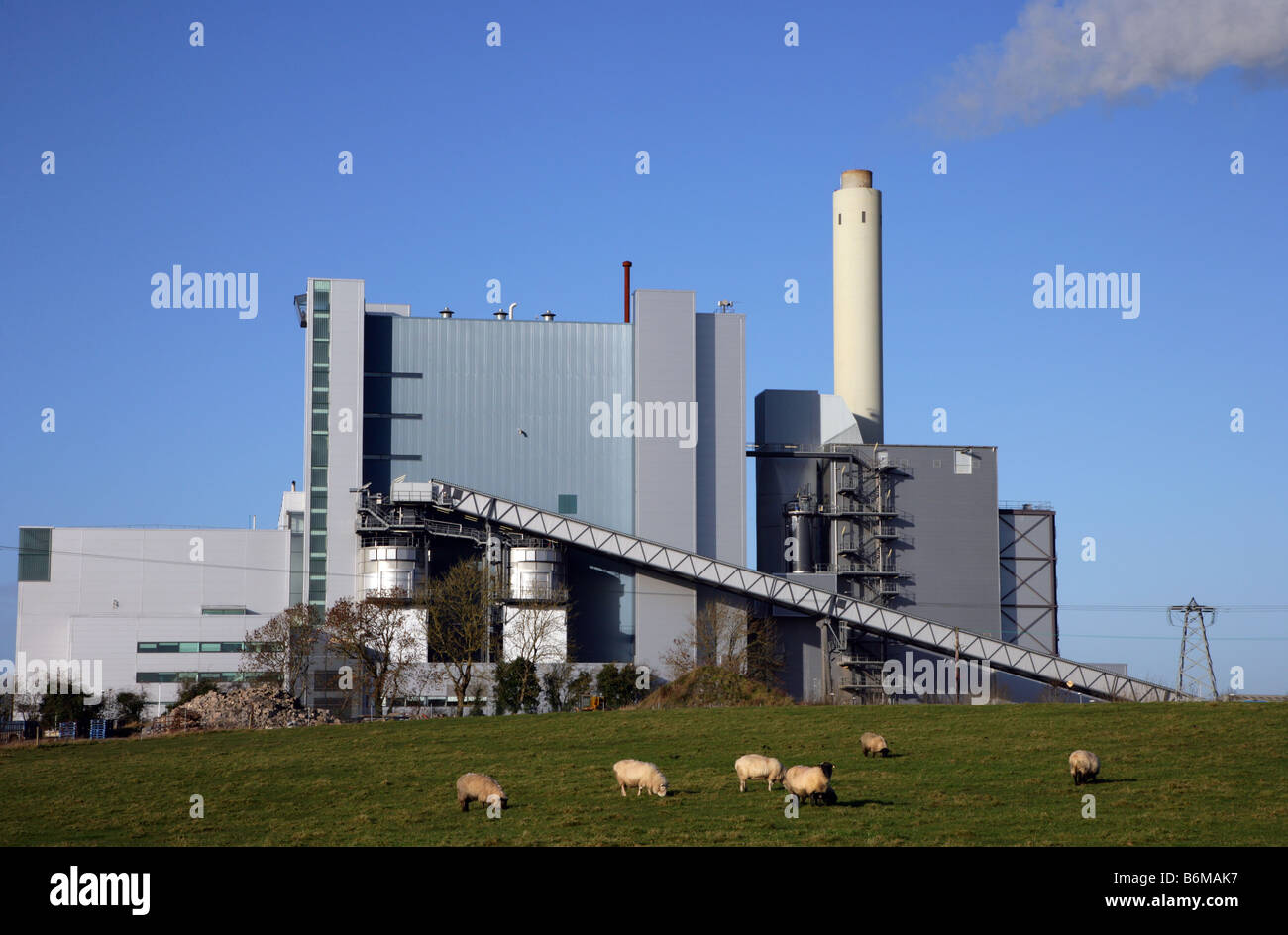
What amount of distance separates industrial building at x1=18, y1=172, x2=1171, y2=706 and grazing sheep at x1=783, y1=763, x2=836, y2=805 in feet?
204

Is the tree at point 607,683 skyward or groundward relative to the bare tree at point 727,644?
groundward

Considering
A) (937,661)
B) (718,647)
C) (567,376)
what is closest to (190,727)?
(718,647)

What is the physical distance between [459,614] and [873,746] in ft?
165

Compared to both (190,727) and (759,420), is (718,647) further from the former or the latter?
(190,727)

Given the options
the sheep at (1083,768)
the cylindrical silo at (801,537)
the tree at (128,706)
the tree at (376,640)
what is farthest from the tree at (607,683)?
the sheep at (1083,768)

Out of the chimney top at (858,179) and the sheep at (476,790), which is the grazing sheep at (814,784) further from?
the chimney top at (858,179)

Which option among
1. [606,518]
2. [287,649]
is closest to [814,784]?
[287,649]

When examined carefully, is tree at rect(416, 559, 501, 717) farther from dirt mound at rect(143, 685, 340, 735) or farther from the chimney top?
the chimney top

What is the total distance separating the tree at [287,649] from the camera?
80.7m

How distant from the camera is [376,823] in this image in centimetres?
2648

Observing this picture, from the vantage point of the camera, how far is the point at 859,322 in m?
105

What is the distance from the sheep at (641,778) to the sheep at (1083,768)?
359 inches

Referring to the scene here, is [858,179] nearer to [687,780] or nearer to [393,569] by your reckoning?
[393,569]
